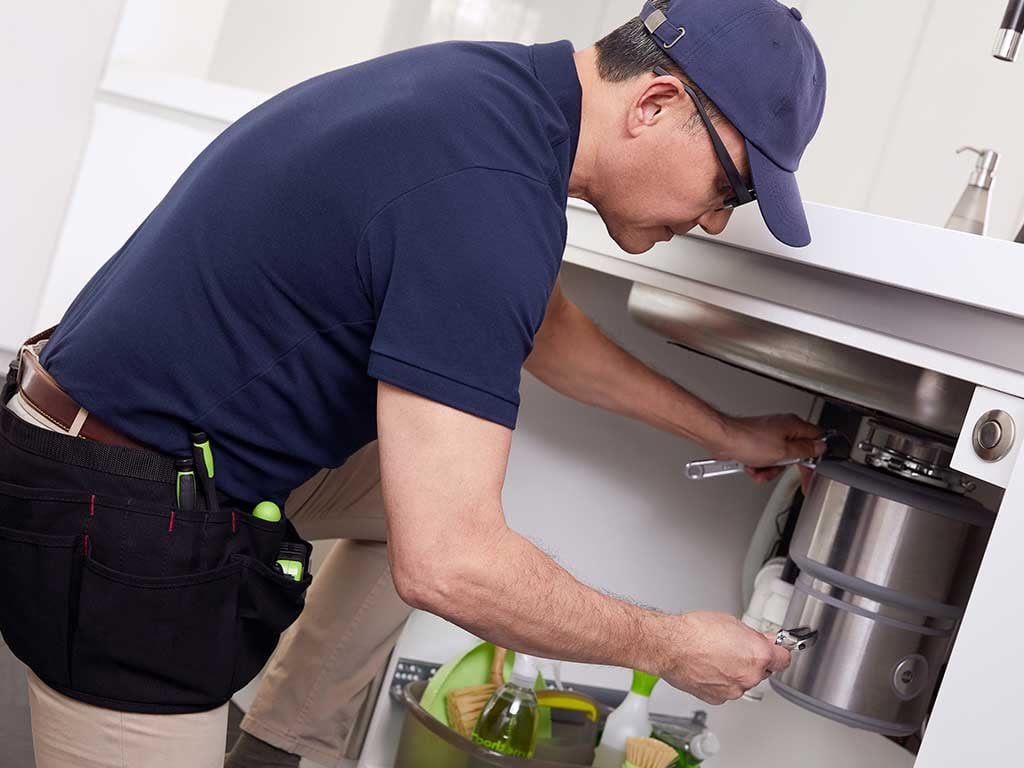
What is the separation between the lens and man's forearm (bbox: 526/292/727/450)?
1660 millimetres

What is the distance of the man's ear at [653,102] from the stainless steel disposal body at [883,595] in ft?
1.48

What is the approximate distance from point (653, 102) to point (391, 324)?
1.23 feet

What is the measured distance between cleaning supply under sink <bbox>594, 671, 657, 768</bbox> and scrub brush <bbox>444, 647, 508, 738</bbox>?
0.18 m

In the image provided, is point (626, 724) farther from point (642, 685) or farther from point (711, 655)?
point (711, 655)

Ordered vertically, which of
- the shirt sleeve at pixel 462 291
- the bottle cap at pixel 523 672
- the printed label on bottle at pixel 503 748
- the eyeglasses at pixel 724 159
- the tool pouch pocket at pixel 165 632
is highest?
the eyeglasses at pixel 724 159

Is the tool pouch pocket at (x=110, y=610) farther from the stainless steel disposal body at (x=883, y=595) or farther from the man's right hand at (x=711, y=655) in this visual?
the stainless steel disposal body at (x=883, y=595)

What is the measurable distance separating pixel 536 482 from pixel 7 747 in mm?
889

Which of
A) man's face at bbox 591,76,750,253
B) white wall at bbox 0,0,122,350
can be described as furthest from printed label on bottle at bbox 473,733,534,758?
white wall at bbox 0,0,122,350

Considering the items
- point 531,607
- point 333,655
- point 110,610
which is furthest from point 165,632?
point 333,655

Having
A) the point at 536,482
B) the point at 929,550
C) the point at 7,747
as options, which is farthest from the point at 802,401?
the point at 7,747

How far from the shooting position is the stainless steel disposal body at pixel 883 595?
4.13ft

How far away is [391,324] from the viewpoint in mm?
996

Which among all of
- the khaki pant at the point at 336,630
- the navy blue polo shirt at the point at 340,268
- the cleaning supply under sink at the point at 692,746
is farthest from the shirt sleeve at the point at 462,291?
the cleaning supply under sink at the point at 692,746

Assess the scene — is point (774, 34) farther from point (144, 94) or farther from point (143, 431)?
point (144, 94)
